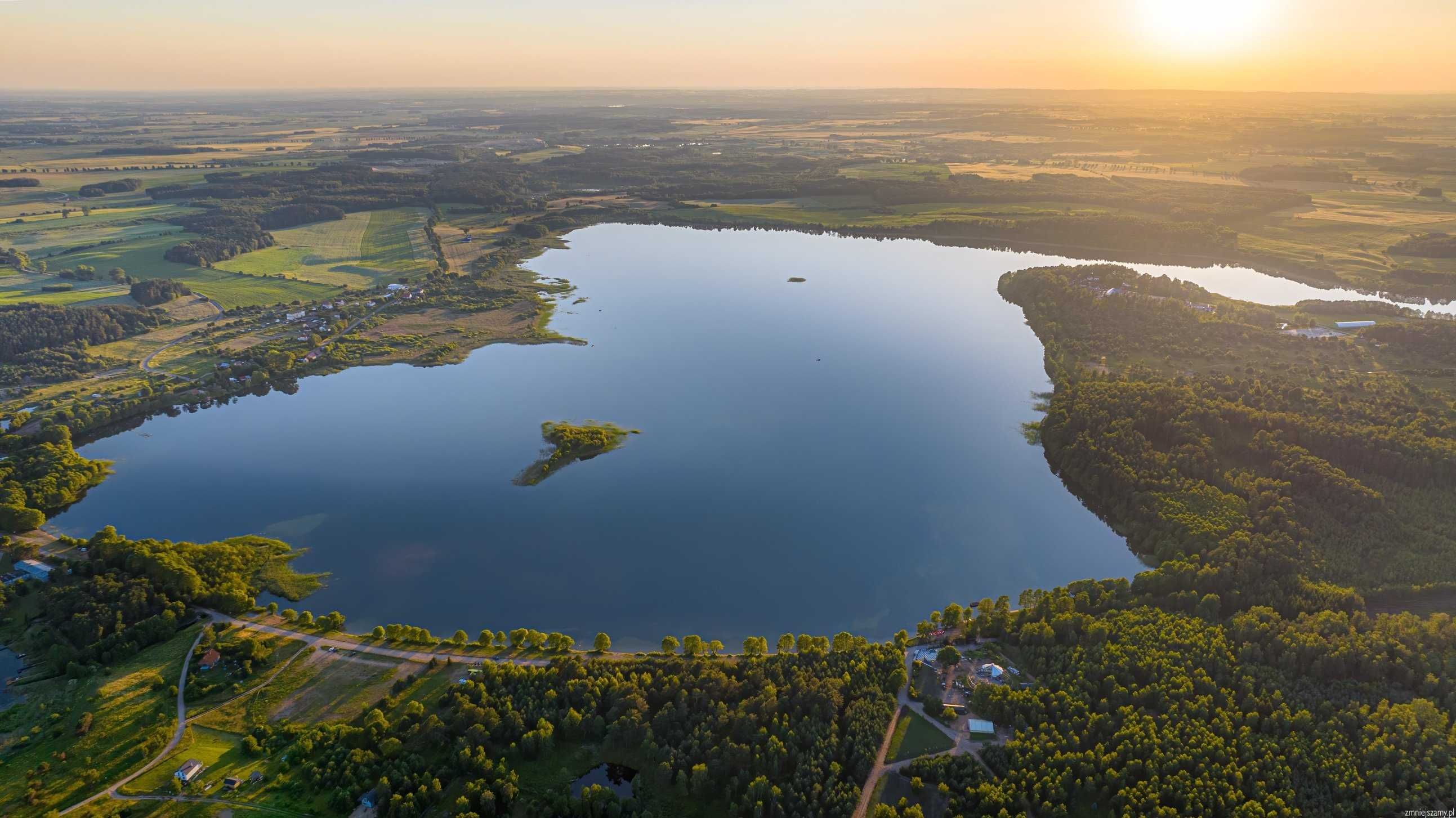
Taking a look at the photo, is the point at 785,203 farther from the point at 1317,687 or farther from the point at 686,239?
the point at 1317,687

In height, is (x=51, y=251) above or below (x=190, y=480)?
above

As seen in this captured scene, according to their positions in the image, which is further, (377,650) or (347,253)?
(347,253)

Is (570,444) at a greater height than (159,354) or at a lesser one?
lesser

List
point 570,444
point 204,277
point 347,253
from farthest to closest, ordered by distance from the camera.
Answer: point 347,253
point 204,277
point 570,444

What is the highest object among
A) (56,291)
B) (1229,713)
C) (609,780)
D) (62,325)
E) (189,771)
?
(56,291)

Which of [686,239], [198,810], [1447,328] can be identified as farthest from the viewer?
[686,239]

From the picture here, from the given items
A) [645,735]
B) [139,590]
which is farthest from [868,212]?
[139,590]

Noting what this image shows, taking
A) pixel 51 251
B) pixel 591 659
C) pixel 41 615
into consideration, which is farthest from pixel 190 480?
pixel 51 251

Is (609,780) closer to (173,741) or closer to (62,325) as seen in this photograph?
(173,741)

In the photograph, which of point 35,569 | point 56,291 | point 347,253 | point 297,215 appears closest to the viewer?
point 35,569
